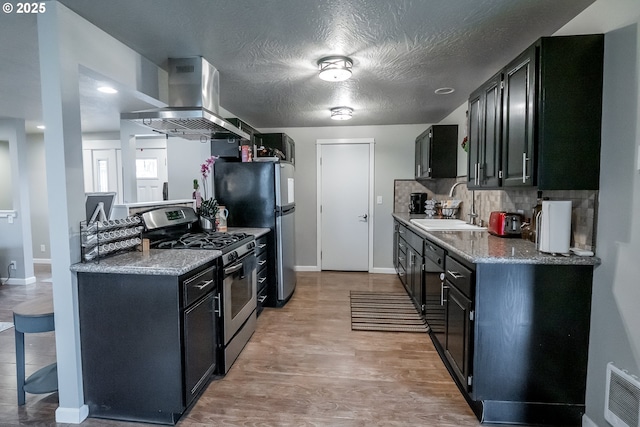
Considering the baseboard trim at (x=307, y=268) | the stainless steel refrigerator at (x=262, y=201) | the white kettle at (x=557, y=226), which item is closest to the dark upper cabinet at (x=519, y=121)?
the white kettle at (x=557, y=226)

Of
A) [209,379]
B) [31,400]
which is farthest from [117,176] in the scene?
[209,379]

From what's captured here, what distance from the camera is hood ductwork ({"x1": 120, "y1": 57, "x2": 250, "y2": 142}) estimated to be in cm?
224

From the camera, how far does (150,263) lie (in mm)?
1760

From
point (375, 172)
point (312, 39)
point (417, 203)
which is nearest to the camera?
point (312, 39)

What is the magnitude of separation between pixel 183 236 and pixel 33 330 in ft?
3.60

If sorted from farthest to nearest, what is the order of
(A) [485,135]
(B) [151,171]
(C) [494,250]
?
(B) [151,171], (A) [485,135], (C) [494,250]

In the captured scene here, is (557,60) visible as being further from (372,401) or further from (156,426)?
(156,426)

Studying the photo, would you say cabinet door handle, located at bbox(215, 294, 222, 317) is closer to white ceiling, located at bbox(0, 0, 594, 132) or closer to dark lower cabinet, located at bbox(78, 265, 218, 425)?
dark lower cabinet, located at bbox(78, 265, 218, 425)

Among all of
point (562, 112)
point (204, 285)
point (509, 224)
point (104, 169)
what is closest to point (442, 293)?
point (509, 224)

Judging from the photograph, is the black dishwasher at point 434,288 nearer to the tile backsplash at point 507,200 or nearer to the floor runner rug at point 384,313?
the floor runner rug at point 384,313

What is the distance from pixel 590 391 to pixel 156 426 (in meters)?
2.38

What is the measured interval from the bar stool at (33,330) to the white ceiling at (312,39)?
1.55 metres

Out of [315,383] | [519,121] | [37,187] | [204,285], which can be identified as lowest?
[315,383]

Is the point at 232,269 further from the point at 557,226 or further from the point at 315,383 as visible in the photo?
the point at 557,226
